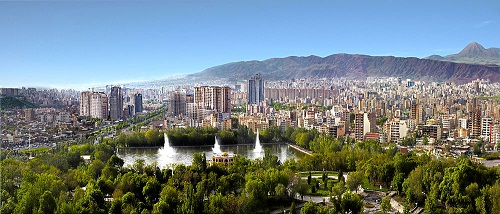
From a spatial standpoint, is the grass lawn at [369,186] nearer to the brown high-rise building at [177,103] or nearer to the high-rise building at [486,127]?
the high-rise building at [486,127]

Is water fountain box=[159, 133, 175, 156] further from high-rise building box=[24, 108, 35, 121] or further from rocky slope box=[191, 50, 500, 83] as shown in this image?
rocky slope box=[191, 50, 500, 83]

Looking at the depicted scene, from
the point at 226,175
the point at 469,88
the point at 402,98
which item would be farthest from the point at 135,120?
the point at 469,88

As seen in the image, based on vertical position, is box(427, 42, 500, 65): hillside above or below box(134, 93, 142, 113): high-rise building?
above

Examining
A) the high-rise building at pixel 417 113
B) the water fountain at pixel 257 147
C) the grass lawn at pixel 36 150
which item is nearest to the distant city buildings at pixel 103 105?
the grass lawn at pixel 36 150

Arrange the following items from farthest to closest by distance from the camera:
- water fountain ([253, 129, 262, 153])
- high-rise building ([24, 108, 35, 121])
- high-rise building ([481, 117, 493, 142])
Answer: high-rise building ([481, 117, 493, 142]) → water fountain ([253, 129, 262, 153]) → high-rise building ([24, 108, 35, 121])

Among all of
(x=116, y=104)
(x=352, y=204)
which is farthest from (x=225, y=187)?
(x=116, y=104)

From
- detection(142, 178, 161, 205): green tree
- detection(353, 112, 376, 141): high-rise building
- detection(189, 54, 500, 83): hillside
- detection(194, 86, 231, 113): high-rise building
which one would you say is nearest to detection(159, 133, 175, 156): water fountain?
detection(353, 112, 376, 141): high-rise building
